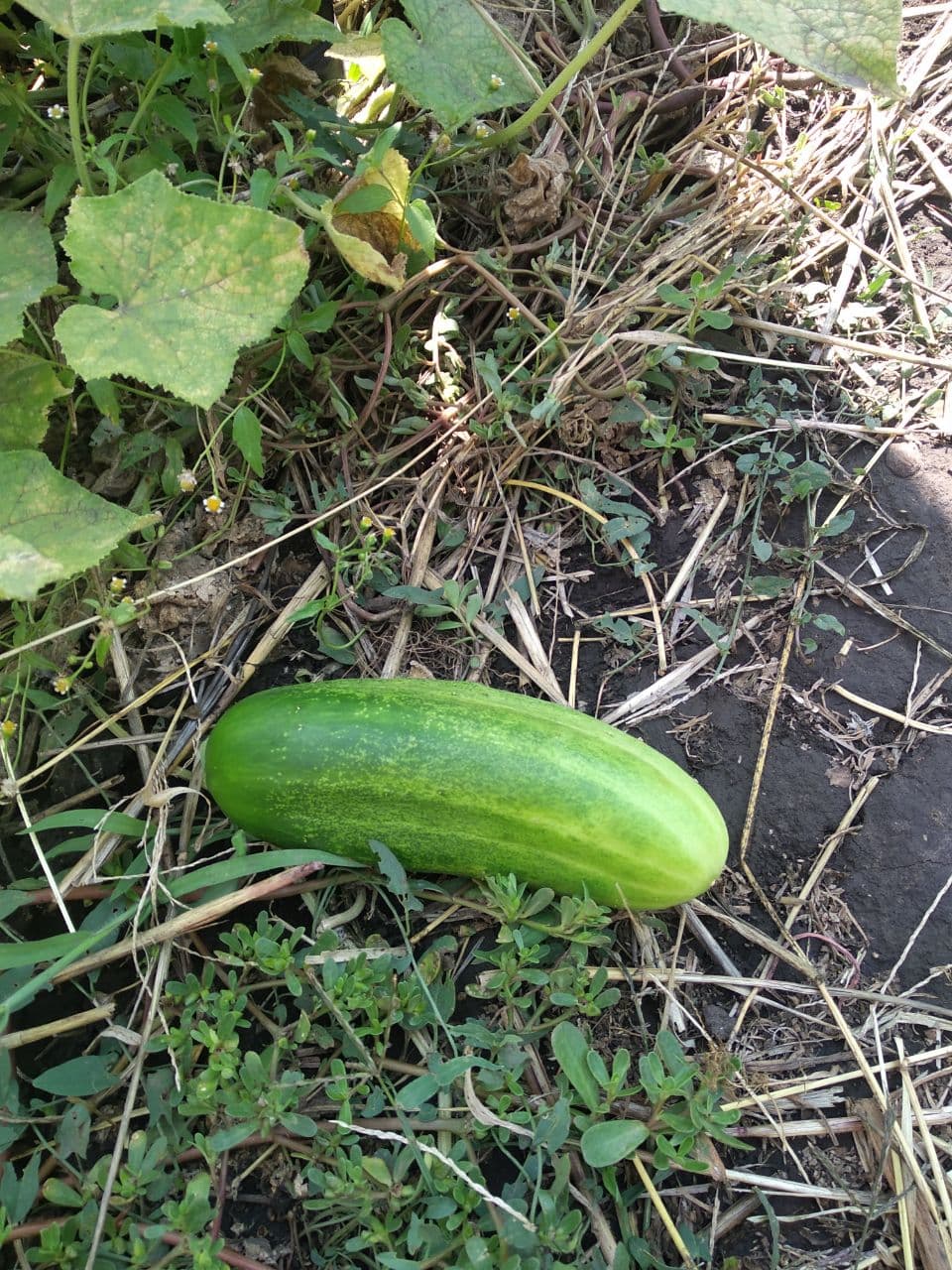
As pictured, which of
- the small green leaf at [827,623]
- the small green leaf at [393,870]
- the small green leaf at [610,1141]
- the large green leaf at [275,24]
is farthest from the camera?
the small green leaf at [827,623]

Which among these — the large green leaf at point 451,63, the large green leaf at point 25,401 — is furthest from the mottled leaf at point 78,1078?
the large green leaf at point 451,63

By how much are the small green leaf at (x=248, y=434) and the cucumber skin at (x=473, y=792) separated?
0.58 meters

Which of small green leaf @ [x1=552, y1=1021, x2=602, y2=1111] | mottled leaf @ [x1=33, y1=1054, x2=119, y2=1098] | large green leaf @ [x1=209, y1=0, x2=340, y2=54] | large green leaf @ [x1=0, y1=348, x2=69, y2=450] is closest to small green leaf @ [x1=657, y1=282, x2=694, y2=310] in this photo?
large green leaf @ [x1=209, y1=0, x2=340, y2=54]

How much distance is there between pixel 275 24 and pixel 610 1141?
248 centimetres

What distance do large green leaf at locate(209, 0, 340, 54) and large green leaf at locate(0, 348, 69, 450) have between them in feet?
2.87

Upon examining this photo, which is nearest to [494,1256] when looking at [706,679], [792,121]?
[706,679]

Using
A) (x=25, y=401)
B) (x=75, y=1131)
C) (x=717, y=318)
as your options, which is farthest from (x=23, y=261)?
(x=75, y=1131)

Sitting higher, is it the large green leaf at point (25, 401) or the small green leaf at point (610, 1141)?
the large green leaf at point (25, 401)

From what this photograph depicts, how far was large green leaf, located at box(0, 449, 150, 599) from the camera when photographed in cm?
173

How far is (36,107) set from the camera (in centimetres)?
222

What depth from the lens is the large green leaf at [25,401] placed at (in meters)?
1.94

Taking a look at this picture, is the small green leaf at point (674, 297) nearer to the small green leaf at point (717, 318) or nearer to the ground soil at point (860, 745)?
the small green leaf at point (717, 318)

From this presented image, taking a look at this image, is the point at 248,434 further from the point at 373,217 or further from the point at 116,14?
the point at 116,14

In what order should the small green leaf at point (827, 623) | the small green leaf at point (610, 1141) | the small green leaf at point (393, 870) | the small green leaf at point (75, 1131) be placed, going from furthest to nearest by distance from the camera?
the small green leaf at point (827, 623), the small green leaf at point (393, 870), the small green leaf at point (75, 1131), the small green leaf at point (610, 1141)
